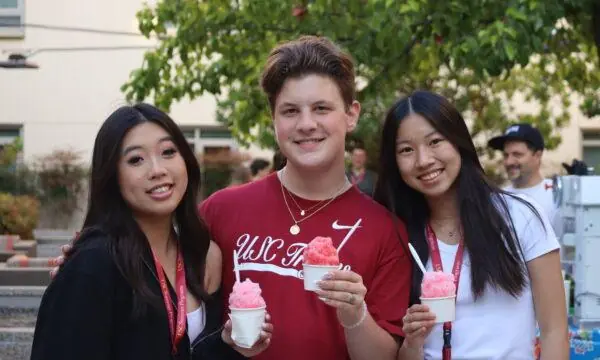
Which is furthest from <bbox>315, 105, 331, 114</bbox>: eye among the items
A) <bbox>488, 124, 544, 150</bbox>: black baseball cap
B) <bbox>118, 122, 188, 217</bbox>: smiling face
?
<bbox>488, 124, 544, 150</bbox>: black baseball cap

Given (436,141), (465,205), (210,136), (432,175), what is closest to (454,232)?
(465,205)

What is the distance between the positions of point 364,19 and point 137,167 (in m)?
6.07

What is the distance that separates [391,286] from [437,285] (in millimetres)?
269

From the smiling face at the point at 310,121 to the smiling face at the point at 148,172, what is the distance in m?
0.46

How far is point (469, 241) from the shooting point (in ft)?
11.3

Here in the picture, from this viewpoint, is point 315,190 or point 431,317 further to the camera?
point 315,190

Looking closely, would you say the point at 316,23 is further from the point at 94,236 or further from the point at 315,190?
the point at 94,236

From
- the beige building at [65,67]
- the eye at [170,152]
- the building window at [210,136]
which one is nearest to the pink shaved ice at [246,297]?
the eye at [170,152]

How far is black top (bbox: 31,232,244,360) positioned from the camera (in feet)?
8.84

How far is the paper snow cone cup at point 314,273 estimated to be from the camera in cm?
295

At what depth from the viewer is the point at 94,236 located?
2.91 meters

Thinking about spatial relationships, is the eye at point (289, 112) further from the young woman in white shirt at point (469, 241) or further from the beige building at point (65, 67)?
the beige building at point (65, 67)

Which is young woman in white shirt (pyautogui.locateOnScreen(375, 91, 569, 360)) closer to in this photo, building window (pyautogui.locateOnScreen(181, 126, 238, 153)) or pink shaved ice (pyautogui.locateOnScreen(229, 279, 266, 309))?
pink shaved ice (pyautogui.locateOnScreen(229, 279, 266, 309))

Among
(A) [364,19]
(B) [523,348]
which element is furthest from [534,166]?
(B) [523,348]
